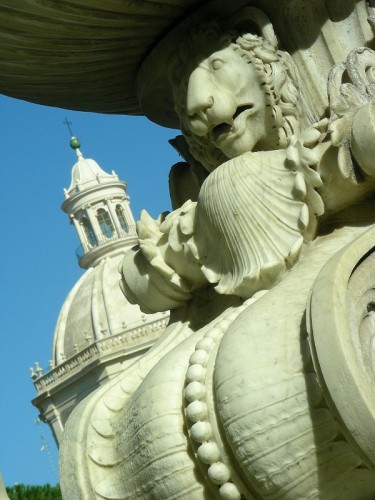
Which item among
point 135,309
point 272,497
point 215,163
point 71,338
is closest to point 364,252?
point 272,497

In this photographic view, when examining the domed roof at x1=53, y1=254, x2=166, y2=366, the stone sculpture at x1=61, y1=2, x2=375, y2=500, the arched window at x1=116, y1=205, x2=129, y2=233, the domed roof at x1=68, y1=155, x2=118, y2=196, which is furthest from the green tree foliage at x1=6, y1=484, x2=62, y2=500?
the domed roof at x1=68, y1=155, x2=118, y2=196

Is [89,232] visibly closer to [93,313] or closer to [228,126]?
[93,313]

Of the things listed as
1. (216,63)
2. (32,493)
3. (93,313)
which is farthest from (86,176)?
(216,63)

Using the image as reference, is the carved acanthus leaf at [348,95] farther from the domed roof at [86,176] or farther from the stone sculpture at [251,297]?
the domed roof at [86,176]

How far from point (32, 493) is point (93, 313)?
37124 mm

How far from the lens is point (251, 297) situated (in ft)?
11.8

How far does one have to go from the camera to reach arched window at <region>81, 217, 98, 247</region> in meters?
53.6

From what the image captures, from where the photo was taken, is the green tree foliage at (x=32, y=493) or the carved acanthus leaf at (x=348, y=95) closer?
the carved acanthus leaf at (x=348, y=95)

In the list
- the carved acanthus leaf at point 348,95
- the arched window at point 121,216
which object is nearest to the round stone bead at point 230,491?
the carved acanthus leaf at point 348,95

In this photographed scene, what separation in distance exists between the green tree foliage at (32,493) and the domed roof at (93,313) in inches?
1253

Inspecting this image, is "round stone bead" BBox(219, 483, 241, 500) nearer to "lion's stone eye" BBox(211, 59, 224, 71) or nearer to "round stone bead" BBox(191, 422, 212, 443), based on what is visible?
"round stone bead" BBox(191, 422, 212, 443)

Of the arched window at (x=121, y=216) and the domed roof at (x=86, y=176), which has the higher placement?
the domed roof at (x=86, y=176)

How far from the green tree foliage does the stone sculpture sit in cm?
1080

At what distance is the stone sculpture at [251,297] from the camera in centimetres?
308
